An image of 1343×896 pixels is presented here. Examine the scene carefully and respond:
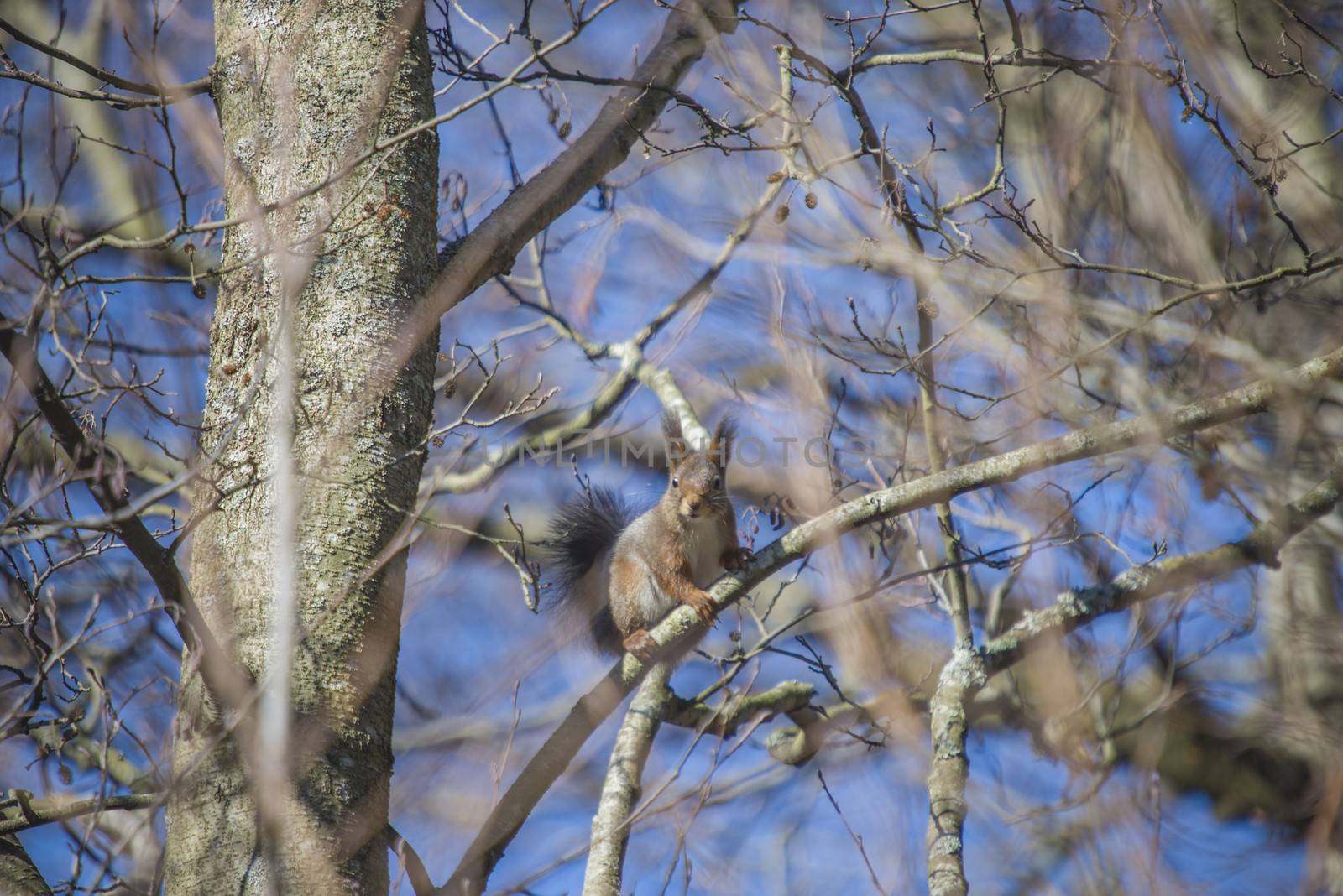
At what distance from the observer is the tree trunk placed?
68.2 inches

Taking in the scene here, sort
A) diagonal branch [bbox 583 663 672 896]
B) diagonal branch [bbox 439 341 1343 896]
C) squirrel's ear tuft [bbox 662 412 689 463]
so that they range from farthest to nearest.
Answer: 1. squirrel's ear tuft [bbox 662 412 689 463]
2. diagonal branch [bbox 583 663 672 896]
3. diagonal branch [bbox 439 341 1343 896]

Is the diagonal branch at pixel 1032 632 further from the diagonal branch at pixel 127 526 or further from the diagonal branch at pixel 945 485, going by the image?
the diagonal branch at pixel 127 526

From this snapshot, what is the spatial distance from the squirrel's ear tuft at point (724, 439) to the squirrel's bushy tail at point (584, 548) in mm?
719

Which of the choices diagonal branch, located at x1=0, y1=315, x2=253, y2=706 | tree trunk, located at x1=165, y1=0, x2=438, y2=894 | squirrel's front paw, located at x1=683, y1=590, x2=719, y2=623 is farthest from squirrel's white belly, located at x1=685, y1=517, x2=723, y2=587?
diagonal branch, located at x1=0, y1=315, x2=253, y2=706

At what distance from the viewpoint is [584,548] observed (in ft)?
15.5

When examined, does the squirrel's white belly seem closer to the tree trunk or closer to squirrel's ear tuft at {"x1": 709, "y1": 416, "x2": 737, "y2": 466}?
squirrel's ear tuft at {"x1": 709, "y1": 416, "x2": 737, "y2": 466}

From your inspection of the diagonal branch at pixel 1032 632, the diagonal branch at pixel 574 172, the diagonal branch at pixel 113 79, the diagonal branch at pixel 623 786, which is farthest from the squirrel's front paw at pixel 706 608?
the diagonal branch at pixel 113 79

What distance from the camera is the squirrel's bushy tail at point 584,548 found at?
4.54 meters

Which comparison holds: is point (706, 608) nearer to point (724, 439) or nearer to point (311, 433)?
point (724, 439)

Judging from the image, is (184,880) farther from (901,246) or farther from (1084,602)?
(901,246)

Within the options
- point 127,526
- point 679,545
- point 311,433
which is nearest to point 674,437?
point 679,545

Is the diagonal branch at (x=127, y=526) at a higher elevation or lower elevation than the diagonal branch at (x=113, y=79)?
lower

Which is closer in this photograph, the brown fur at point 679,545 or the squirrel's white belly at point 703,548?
the brown fur at point 679,545

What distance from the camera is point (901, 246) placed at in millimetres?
3879
